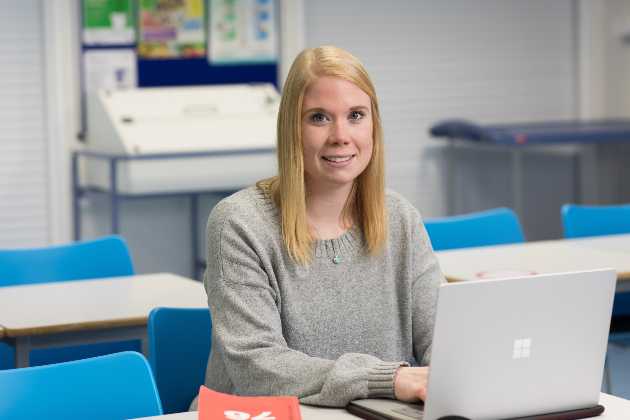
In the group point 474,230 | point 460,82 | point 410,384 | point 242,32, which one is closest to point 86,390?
point 410,384

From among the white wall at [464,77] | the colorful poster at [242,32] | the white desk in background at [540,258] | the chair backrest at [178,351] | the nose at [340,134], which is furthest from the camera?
the white wall at [464,77]

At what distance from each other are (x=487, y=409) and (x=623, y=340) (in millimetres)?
2165

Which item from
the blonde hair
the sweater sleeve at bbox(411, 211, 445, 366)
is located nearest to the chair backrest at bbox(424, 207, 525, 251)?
the sweater sleeve at bbox(411, 211, 445, 366)

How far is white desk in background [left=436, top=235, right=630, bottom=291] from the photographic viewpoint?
3064 millimetres

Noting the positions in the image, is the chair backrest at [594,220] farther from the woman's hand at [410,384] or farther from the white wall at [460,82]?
the white wall at [460,82]

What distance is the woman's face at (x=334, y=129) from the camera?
2.05 m

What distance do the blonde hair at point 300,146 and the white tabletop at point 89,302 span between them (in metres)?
0.73

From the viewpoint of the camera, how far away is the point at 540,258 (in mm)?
3336

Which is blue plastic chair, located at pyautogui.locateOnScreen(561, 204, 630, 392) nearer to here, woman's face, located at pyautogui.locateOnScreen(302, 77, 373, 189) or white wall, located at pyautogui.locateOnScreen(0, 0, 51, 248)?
woman's face, located at pyautogui.locateOnScreen(302, 77, 373, 189)

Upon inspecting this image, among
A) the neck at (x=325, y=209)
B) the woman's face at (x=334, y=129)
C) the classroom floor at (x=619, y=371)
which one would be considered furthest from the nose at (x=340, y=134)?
the classroom floor at (x=619, y=371)

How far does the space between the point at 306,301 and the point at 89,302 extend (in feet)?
3.21

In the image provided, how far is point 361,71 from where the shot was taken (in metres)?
2.08

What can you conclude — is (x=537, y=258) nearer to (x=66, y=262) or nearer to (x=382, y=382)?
(x=66, y=262)

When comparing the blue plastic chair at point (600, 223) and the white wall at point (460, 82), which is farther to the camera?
the white wall at point (460, 82)
